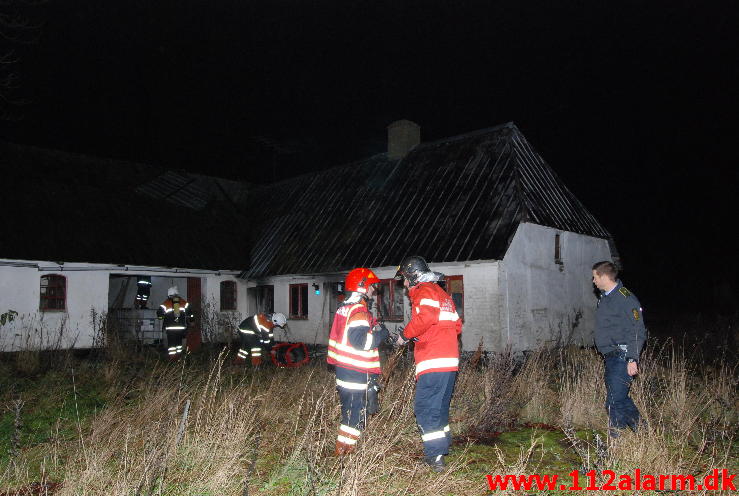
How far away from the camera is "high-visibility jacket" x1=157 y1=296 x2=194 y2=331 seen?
12219mm

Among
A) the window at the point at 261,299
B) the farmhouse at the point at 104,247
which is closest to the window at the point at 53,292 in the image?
the farmhouse at the point at 104,247

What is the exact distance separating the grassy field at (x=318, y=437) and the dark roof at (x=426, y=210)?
616cm

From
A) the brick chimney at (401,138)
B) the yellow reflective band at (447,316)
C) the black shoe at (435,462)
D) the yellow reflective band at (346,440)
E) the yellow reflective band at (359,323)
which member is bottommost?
the black shoe at (435,462)

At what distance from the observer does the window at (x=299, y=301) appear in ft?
57.8

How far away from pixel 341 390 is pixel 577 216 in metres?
13.4

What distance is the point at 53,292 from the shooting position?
1533 cm

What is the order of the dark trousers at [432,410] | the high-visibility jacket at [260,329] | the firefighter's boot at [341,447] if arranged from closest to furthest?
the dark trousers at [432,410] < the firefighter's boot at [341,447] < the high-visibility jacket at [260,329]

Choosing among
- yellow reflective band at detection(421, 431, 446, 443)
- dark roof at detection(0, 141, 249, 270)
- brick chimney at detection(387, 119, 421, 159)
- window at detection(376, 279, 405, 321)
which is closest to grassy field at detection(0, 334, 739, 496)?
yellow reflective band at detection(421, 431, 446, 443)

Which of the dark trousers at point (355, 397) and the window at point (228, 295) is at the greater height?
the window at point (228, 295)

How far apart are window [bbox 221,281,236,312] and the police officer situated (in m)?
15.4

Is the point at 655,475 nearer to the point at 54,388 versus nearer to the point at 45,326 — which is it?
the point at 54,388

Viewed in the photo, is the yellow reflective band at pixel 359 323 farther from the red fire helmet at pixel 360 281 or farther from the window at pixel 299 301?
the window at pixel 299 301

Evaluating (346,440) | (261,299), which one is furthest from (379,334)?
(261,299)

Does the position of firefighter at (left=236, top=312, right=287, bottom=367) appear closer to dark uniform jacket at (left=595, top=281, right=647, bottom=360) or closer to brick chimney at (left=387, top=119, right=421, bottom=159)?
dark uniform jacket at (left=595, top=281, right=647, bottom=360)
